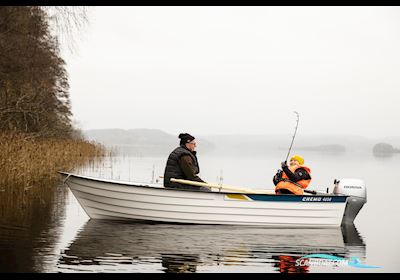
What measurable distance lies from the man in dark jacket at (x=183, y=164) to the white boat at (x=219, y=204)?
33cm

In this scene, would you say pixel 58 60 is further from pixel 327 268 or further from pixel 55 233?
pixel 327 268

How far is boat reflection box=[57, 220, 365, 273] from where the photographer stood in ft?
25.2

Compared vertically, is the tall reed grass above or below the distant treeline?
below

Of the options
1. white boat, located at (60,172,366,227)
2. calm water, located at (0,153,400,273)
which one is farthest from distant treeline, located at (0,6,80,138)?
calm water, located at (0,153,400,273)

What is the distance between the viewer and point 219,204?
10758 millimetres

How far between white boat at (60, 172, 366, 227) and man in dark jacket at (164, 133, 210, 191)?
33 centimetres

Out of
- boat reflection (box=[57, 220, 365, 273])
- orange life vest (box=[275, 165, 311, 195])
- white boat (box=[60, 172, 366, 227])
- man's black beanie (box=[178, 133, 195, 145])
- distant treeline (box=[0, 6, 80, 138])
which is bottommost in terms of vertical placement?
boat reflection (box=[57, 220, 365, 273])

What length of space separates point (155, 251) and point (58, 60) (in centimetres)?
2226

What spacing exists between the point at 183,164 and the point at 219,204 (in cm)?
97

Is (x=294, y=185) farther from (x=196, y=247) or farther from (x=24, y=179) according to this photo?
(x=24, y=179)

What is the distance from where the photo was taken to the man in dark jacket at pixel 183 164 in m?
10.7

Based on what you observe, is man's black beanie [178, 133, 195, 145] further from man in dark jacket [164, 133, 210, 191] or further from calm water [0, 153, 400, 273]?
calm water [0, 153, 400, 273]

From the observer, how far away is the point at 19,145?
14805 millimetres

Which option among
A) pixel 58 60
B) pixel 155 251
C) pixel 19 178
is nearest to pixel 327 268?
pixel 155 251
